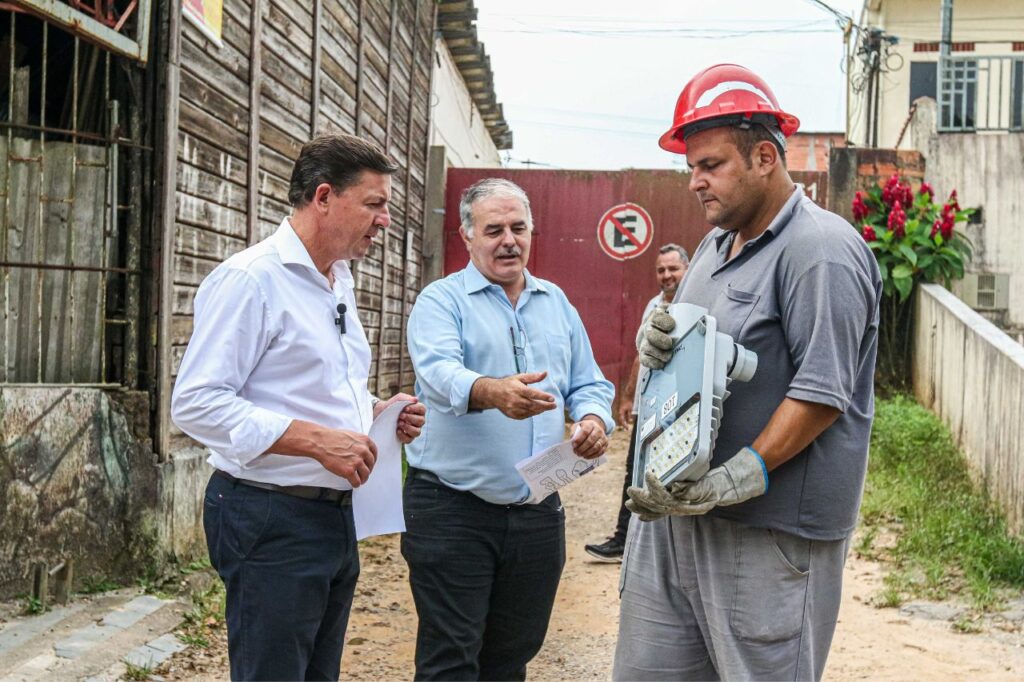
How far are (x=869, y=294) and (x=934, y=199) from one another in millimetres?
10478

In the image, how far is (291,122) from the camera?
8.03 m

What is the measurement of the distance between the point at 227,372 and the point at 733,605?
138cm

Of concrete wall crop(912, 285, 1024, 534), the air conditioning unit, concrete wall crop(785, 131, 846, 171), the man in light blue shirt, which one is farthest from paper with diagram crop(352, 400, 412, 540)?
concrete wall crop(785, 131, 846, 171)

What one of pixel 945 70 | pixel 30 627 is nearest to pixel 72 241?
pixel 30 627

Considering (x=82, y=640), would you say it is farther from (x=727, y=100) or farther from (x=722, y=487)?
(x=727, y=100)

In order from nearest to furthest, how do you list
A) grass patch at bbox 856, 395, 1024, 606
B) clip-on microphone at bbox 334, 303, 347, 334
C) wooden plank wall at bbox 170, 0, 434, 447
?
1. clip-on microphone at bbox 334, 303, 347, 334
2. grass patch at bbox 856, 395, 1024, 606
3. wooden plank wall at bbox 170, 0, 434, 447

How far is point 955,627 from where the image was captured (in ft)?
17.1

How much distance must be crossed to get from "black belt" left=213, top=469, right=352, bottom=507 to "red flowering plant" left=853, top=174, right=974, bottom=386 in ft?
30.3

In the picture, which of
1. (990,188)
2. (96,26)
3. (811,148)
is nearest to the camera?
(96,26)

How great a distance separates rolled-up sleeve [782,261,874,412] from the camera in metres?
2.34

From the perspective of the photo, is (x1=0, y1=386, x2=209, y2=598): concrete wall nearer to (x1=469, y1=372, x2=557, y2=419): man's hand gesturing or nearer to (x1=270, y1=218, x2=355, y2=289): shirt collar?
(x1=270, y1=218, x2=355, y2=289): shirt collar

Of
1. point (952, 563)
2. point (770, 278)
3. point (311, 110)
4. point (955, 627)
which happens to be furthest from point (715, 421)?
point (311, 110)

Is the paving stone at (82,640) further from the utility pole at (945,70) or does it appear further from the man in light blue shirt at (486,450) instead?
the utility pole at (945,70)

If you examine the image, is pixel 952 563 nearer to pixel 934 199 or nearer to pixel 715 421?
pixel 715 421
